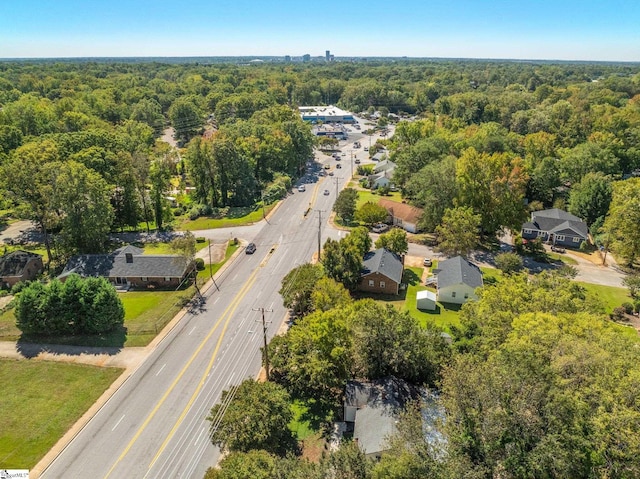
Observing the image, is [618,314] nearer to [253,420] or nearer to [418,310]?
[418,310]

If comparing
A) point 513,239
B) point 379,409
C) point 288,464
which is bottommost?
point 513,239

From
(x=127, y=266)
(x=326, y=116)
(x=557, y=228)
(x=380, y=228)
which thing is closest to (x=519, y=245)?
(x=557, y=228)

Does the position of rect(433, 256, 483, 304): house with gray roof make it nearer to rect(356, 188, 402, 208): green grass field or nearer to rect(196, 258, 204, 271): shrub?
rect(196, 258, 204, 271): shrub

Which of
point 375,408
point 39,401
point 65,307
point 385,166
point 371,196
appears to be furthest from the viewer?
point 385,166

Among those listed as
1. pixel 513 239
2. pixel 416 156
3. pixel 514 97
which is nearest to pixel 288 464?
pixel 513 239

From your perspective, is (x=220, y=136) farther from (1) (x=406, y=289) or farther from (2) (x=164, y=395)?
(2) (x=164, y=395)

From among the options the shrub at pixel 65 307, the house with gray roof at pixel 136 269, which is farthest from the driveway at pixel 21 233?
the shrub at pixel 65 307

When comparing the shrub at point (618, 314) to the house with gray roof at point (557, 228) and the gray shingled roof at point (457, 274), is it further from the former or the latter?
the house with gray roof at point (557, 228)
